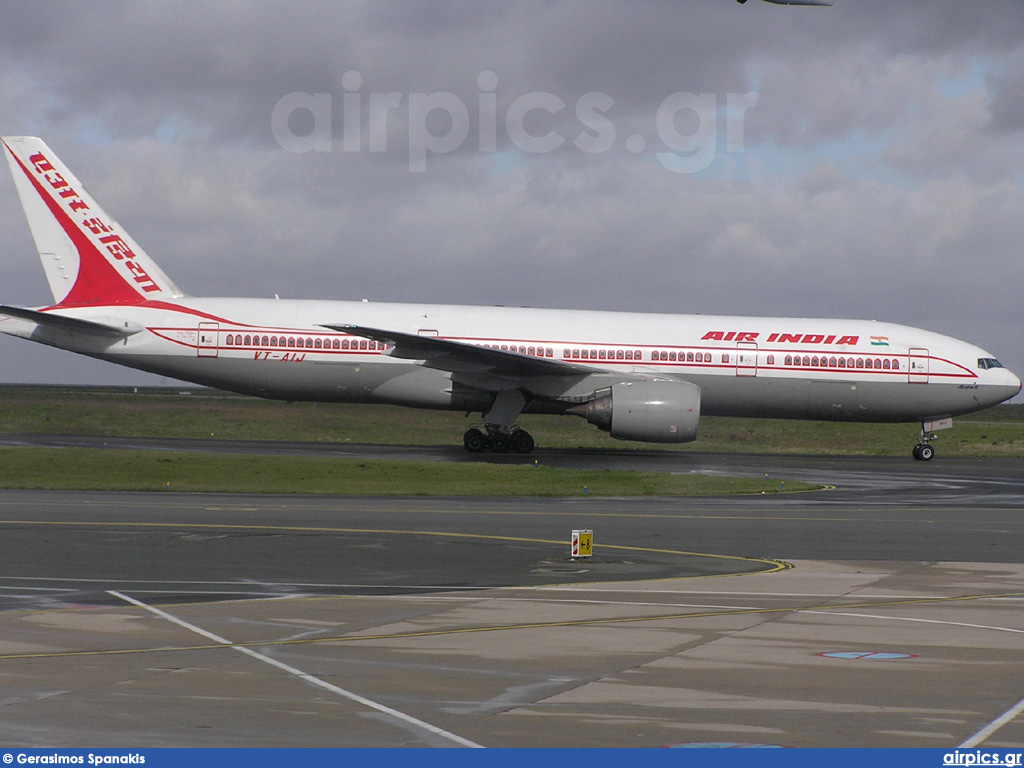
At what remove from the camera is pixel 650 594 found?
13008 millimetres

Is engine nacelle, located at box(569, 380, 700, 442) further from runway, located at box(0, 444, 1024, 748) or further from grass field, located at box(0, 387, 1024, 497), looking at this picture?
runway, located at box(0, 444, 1024, 748)

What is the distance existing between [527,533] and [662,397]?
14571 mm

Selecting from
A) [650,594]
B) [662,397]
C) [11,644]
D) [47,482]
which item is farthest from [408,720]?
[662,397]

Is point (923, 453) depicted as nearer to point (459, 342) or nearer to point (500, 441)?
point (500, 441)

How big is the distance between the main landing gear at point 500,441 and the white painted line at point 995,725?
93.0 feet

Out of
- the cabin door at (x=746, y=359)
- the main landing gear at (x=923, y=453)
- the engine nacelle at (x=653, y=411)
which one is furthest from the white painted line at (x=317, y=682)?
the main landing gear at (x=923, y=453)

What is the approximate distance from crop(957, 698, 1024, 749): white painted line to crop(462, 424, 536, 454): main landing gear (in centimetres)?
2835

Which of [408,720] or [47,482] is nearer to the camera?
[408,720]

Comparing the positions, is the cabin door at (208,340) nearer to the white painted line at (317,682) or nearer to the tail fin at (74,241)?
the tail fin at (74,241)

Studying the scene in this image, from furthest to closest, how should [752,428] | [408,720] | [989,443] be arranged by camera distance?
[752,428]
[989,443]
[408,720]

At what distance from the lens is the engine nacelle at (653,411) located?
32.8 meters

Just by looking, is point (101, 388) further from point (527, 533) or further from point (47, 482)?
point (527, 533)

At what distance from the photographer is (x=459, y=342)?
34.3 meters

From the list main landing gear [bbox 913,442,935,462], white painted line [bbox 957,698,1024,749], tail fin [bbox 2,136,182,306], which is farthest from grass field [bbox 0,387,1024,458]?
white painted line [bbox 957,698,1024,749]
